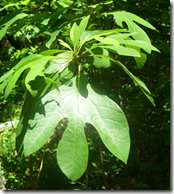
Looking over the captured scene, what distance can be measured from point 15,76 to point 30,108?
17 cm

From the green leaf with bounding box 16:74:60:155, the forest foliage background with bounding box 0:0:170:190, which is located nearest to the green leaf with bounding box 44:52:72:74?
the green leaf with bounding box 16:74:60:155

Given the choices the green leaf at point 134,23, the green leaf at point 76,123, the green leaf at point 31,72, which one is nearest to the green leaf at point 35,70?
the green leaf at point 31,72

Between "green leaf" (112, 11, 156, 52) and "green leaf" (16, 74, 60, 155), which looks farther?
"green leaf" (112, 11, 156, 52)

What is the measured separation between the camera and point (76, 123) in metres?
0.79

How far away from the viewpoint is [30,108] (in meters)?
0.85

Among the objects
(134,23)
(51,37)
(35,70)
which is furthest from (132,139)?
(35,70)

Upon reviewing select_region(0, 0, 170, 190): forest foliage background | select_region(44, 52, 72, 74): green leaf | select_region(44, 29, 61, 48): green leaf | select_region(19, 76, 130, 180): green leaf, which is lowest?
select_region(0, 0, 170, 190): forest foliage background

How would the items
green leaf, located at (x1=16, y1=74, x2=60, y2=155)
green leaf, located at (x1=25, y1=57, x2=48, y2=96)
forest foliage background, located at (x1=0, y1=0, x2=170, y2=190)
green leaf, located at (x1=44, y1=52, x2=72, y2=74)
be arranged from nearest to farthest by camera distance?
1. green leaf, located at (x1=25, y1=57, x2=48, y2=96)
2. green leaf, located at (x1=16, y1=74, x2=60, y2=155)
3. green leaf, located at (x1=44, y1=52, x2=72, y2=74)
4. forest foliage background, located at (x1=0, y1=0, x2=170, y2=190)

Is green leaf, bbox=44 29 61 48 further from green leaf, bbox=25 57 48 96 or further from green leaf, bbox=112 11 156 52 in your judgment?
green leaf, bbox=112 11 156 52

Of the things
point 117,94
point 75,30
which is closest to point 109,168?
point 117,94

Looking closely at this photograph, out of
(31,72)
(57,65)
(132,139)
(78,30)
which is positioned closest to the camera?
(31,72)

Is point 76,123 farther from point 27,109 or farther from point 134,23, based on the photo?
point 134,23

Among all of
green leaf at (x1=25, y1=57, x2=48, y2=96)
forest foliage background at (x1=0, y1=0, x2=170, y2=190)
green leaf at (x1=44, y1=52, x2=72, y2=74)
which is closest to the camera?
green leaf at (x1=25, y1=57, x2=48, y2=96)

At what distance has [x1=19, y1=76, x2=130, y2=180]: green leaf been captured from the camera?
2.33 ft
